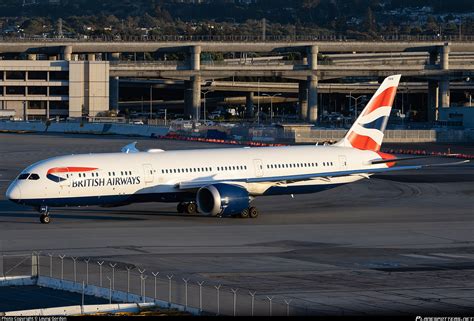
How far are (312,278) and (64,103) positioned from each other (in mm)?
137726

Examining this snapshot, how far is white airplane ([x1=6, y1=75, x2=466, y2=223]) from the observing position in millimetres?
62938

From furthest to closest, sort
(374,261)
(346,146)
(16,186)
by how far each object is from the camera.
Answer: (346,146), (16,186), (374,261)

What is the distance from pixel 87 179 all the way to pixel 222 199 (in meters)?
7.33

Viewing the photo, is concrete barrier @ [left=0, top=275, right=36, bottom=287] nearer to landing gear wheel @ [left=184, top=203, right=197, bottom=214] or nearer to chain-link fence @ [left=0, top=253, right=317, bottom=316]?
chain-link fence @ [left=0, top=253, right=317, bottom=316]

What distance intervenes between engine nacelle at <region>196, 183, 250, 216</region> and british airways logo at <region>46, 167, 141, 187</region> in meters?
3.76

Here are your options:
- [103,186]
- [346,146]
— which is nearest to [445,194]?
[346,146]

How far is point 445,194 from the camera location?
80.0m

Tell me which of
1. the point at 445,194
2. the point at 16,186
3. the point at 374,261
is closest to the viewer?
the point at 374,261

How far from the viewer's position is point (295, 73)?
19400 centimetres

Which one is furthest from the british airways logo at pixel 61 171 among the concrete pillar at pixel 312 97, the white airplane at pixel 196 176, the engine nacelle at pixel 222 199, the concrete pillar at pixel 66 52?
the concrete pillar at pixel 312 97

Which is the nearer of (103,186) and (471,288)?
(471,288)

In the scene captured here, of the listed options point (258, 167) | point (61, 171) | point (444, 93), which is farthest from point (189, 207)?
point (444, 93)

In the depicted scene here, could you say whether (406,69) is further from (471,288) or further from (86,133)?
(471,288)

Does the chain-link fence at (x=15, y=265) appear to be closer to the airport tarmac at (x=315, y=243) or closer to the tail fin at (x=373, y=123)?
the airport tarmac at (x=315, y=243)
